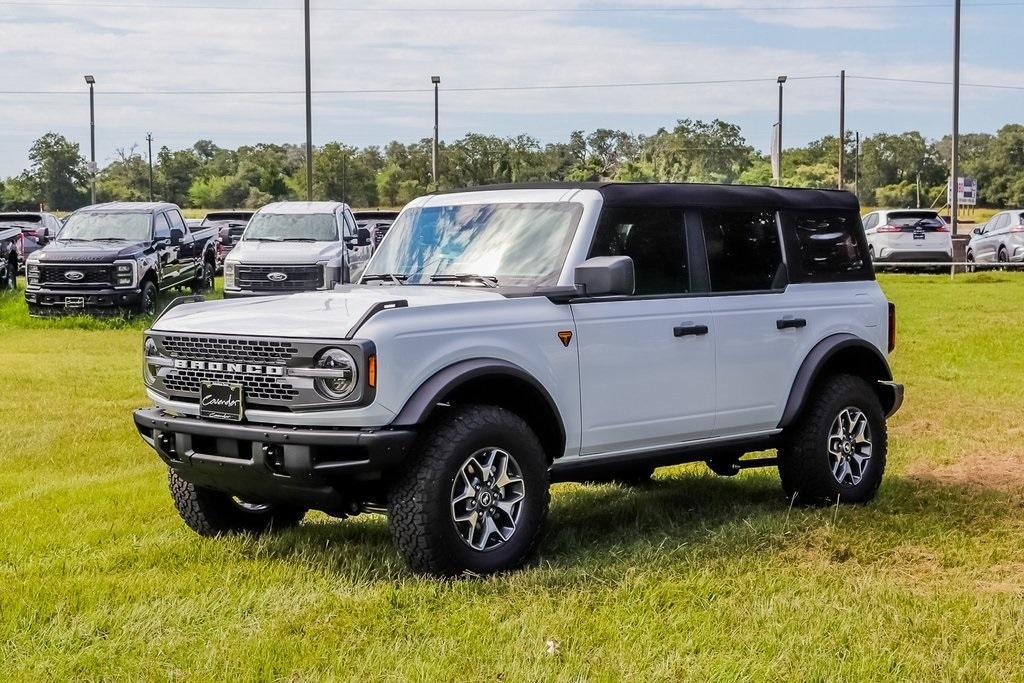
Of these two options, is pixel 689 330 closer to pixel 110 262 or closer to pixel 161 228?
pixel 110 262

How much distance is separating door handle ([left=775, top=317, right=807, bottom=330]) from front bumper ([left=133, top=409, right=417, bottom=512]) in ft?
9.02

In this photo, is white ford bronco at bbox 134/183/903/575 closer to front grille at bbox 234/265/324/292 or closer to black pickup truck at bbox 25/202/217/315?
front grille at bbox 234/265/324/292

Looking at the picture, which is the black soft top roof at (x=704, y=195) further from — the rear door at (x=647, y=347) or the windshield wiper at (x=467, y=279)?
the windshield wiper at (x=467, y=279)

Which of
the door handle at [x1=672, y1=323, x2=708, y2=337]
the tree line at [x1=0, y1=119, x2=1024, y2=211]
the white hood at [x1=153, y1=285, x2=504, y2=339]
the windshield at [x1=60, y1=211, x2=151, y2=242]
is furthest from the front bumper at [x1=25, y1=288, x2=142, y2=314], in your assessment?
the tree line at [x1=0, y1=119, x2=1024, y2=211]

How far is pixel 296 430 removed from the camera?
5.95 metres

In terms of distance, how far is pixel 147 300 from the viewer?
909 inches

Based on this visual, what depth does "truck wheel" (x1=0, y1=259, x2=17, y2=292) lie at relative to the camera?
2796cm

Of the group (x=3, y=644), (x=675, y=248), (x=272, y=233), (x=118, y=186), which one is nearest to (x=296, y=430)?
(x=3, y=644)

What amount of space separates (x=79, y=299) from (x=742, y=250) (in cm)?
1703

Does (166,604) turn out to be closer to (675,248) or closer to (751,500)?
(675,248)

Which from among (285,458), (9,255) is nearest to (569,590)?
(285,458)

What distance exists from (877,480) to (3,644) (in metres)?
5.27

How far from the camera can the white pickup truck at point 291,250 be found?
887 inches

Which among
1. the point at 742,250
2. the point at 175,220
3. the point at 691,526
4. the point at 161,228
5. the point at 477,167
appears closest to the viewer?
the point at 691,526
